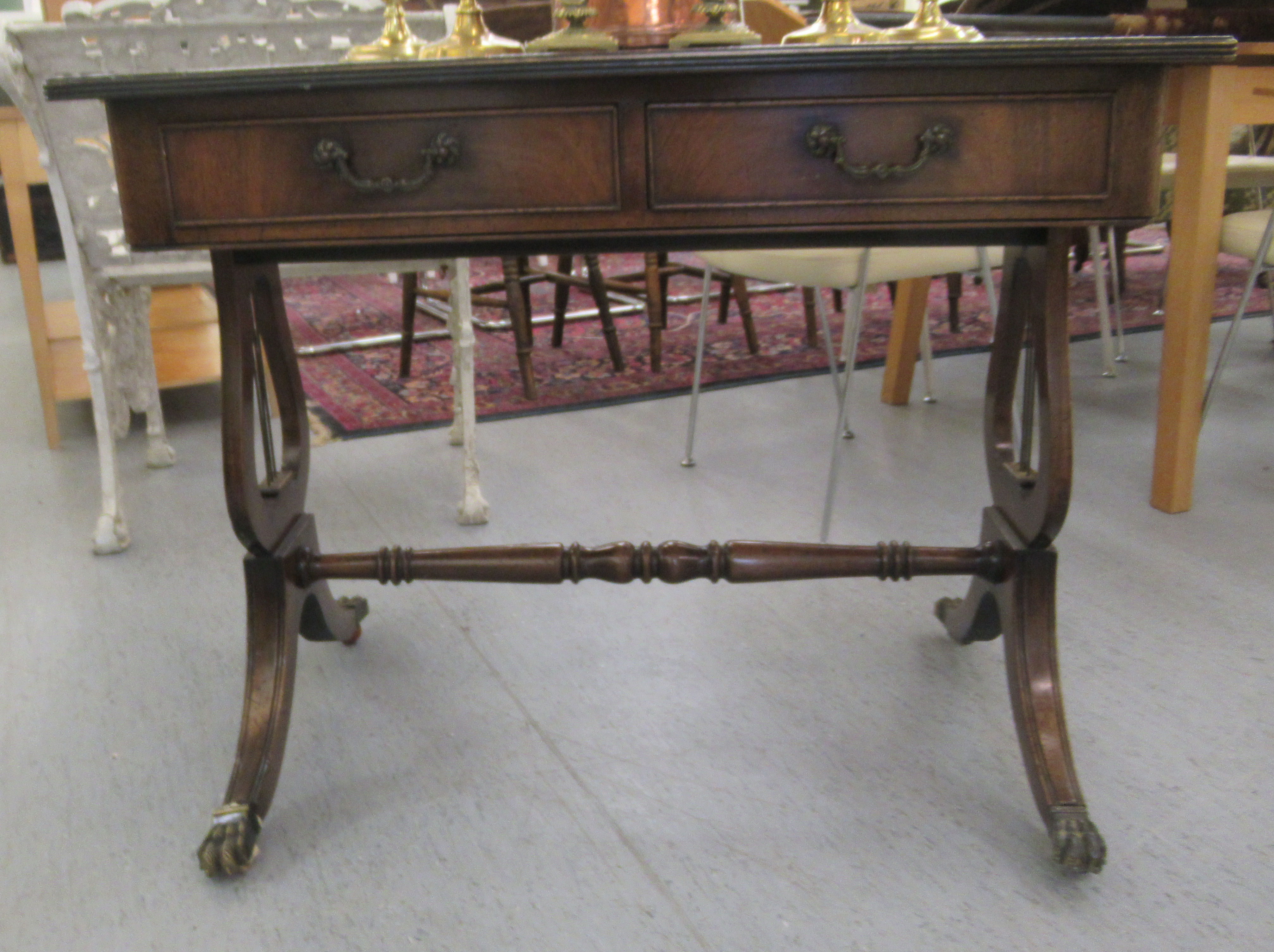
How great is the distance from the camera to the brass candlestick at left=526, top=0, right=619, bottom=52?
114 centimetres

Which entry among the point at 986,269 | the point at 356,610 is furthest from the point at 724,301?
the point at 356,610

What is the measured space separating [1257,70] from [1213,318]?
1.77 metres

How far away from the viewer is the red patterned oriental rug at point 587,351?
2.83 metres

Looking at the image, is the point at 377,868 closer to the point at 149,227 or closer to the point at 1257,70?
the point at 149,227

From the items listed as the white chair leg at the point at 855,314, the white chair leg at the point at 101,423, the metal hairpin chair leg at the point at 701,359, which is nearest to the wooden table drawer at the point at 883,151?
the white chair leg at the point at 855,314

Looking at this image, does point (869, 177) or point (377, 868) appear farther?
point (377, 868)

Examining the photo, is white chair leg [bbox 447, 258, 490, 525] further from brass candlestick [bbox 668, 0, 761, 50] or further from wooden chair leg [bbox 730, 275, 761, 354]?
wooden chair leg [bbox 730, 275, 761, 354]

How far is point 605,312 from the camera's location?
9.98ft

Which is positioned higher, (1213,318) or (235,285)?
(235,285)

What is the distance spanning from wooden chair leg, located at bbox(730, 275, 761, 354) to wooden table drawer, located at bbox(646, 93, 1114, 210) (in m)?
1.98

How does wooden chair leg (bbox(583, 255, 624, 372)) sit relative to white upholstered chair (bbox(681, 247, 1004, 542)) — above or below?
below

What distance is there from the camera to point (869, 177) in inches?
39.3

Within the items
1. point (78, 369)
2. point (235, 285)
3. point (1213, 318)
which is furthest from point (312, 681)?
point (1213, 318)

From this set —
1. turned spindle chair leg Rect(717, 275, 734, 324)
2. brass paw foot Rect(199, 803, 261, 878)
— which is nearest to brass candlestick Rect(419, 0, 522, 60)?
brass paw foot Rect(199, 803, 261, 878)
